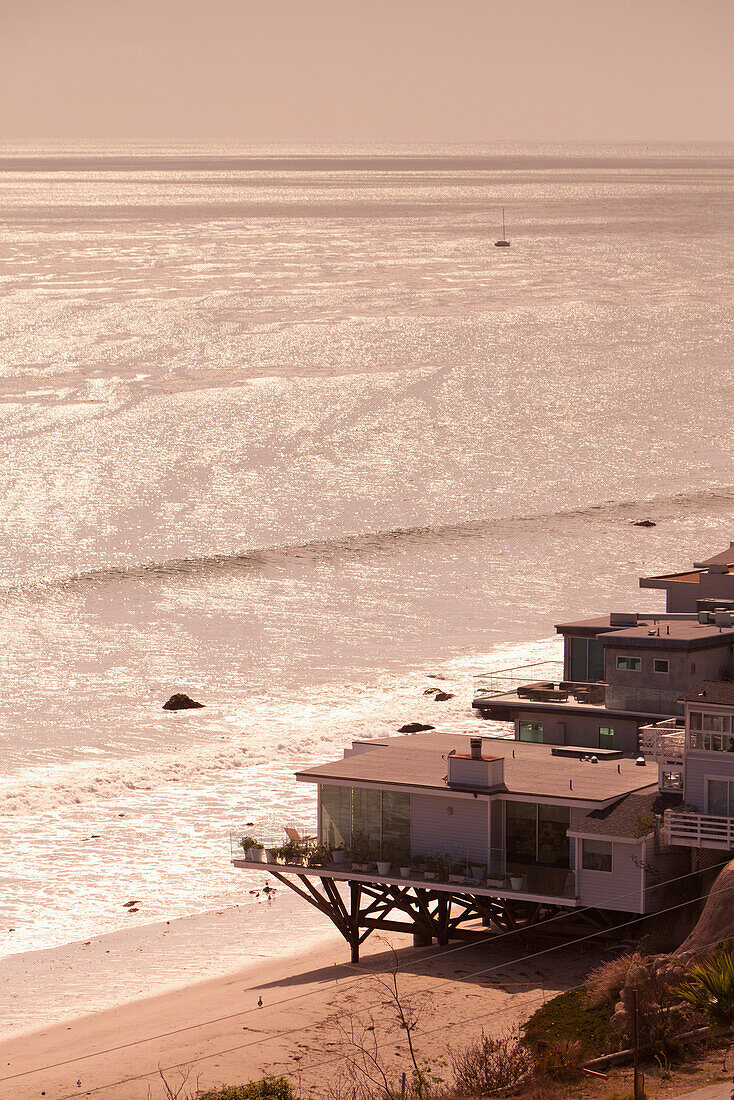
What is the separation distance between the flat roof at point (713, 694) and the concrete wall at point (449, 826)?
4.38 meters

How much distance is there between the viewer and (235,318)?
15362 cm

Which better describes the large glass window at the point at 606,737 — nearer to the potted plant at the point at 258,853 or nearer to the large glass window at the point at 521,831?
the large glass window at the point at 521,831

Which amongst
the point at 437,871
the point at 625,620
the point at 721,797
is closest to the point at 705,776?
the point at 721,797

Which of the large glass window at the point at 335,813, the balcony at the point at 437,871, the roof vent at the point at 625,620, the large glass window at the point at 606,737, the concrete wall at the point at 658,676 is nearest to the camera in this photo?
the balcony at the point at 437,871

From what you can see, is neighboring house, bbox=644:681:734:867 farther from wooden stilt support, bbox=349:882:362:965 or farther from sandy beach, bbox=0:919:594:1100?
wooden stilt support, bbox=349:882:362:965

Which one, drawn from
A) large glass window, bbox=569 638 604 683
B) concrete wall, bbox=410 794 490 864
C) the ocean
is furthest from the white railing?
large glass window, bbox=569 638 604 683

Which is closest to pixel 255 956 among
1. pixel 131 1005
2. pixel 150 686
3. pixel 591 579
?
pixel 131 1005

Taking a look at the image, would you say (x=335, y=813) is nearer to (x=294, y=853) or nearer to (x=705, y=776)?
(x=294, y=853)

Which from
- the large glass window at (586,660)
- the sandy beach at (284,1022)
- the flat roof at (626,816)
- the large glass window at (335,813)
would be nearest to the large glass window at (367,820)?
the large glass window at (335,813)

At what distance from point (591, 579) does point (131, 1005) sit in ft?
147

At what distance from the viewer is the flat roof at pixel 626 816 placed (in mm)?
33156

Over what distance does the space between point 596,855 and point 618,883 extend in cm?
63

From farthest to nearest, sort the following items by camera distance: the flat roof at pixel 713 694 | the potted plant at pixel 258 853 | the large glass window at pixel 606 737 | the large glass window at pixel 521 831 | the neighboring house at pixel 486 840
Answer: the large glass window at pixel 606 737
the potted plant at pixel 258 853
the large glass window at pixel 521 831
the neighboring house at pixel 486 840
the flat roof at pixel 713 694

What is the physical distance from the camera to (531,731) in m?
42.5
